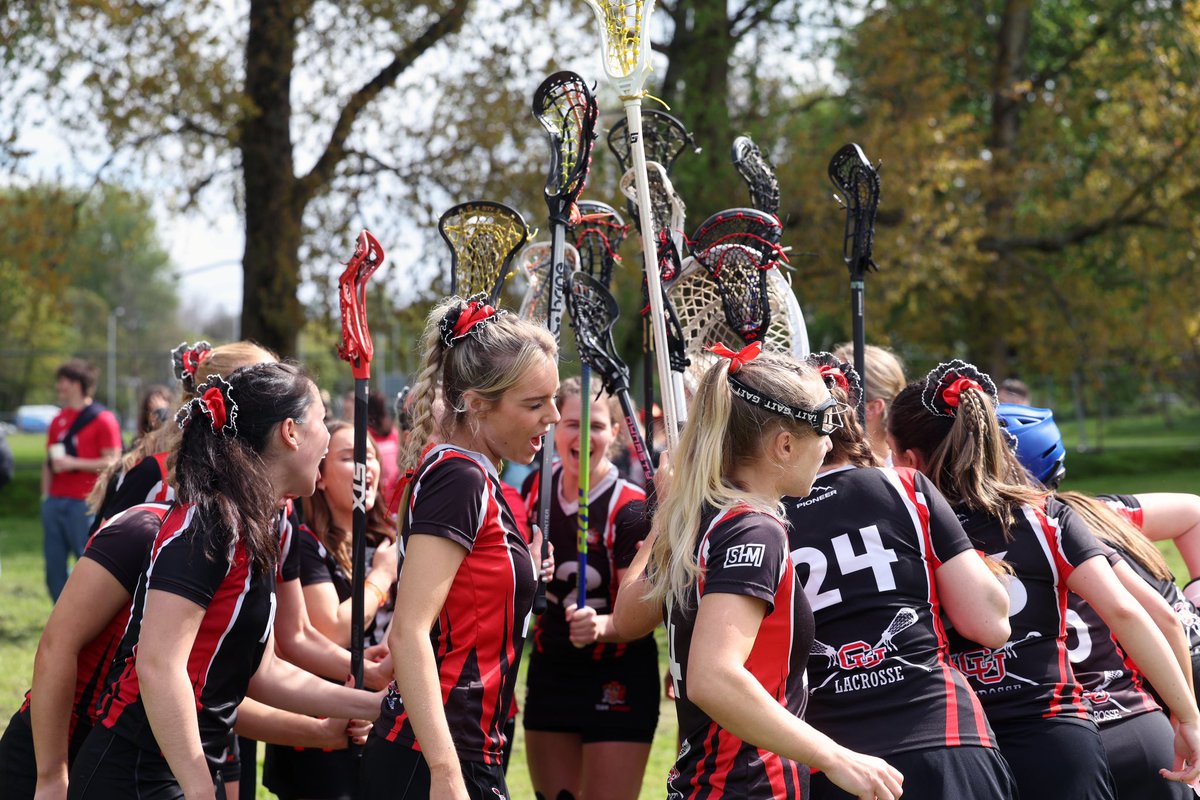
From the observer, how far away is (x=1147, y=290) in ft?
64.5

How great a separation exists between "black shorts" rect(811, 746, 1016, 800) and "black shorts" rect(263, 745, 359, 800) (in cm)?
208

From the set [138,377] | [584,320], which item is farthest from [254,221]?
[138,377]

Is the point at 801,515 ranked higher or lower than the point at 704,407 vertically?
lower

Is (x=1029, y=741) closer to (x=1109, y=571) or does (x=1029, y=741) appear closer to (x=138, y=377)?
(x=1109, y=571)

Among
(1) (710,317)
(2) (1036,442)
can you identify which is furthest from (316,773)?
(2) (1036,442)

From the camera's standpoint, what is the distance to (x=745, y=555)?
7.86 ft

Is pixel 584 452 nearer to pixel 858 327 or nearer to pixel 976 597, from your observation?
pixel 858 327

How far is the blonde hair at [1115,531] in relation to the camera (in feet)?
11.3

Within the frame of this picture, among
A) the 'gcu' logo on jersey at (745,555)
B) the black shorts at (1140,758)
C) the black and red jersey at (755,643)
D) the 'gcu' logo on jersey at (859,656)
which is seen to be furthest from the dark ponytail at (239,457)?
the black shorts at (1140,758)

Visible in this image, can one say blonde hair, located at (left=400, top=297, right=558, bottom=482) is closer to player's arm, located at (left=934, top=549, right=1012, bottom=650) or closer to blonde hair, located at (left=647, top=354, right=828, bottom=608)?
blonde hair, located at (left=647, top=354, right=828, bottom=608)

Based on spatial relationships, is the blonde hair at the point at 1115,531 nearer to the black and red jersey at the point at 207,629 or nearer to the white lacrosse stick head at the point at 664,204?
the white lacrosse stick head at the point at 664,204

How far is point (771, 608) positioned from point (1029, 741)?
3.54 ft

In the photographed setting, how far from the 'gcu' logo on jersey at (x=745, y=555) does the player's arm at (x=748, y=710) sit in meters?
0.07

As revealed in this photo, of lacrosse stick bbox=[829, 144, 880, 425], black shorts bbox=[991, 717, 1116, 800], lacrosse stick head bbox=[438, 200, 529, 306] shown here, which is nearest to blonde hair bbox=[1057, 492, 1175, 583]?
black shorts bbox=[991, 717, 1116, 800]
